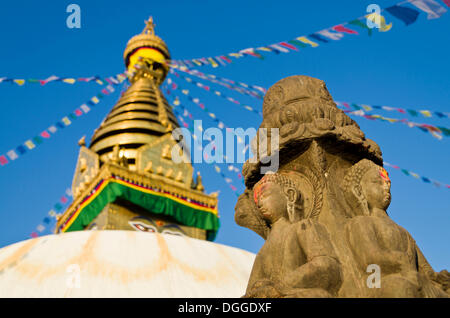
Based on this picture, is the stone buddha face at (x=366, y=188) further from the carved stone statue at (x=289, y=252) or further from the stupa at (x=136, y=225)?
the stupa at (x=136, y=225)

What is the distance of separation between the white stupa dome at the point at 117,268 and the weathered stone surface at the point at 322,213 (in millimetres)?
5526

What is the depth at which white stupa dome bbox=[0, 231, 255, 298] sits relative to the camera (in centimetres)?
838

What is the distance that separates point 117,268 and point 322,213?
6751 mm

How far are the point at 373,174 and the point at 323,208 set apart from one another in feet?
1.50

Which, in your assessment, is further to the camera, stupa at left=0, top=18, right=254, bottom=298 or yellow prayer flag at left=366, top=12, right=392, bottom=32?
stupa at left=0, top=18, right=254, bottom=298

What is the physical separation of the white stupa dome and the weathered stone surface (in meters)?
5.53

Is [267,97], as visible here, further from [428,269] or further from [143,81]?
[143,81]

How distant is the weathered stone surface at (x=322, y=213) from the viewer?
2.59 metres

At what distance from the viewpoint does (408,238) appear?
9.53 ft

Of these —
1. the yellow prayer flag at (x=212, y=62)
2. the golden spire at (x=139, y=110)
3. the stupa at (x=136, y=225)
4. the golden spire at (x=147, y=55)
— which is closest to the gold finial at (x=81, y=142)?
the stupa at (x=136, y=225)

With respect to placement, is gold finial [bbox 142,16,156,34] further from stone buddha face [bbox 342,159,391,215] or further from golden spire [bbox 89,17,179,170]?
stone buddha face [bbox 342,159,391,215]

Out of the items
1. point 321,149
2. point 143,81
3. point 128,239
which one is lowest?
point 321,149

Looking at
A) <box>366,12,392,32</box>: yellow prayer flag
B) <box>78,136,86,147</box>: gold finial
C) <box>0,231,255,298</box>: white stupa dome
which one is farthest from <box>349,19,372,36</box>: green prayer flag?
<box>78,136,86,147</box>: gold finial
